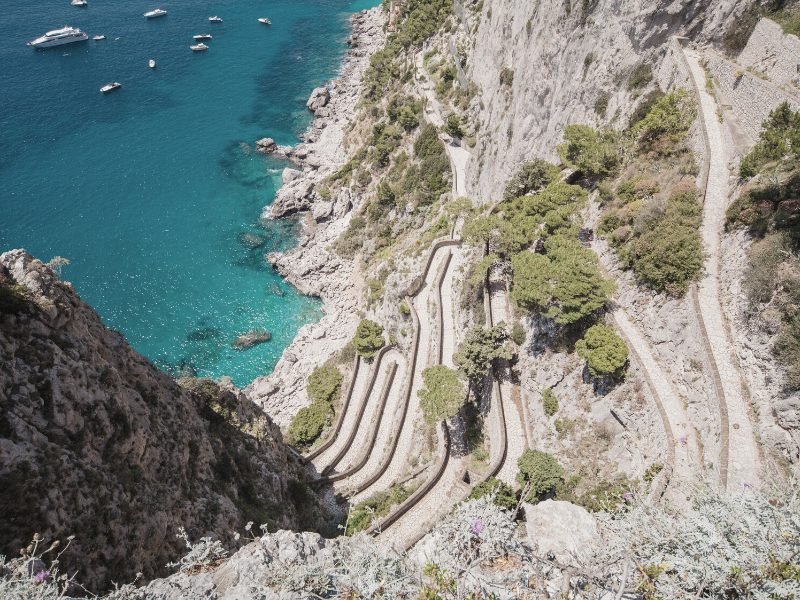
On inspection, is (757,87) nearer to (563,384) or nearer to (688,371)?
(688,371)

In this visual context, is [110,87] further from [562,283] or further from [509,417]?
[509,417]

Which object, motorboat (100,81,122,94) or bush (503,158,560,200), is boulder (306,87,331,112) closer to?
motorboat (100,81,122,94)

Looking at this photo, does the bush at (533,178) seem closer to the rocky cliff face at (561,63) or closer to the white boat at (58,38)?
the rocky cliff face at (561,63)

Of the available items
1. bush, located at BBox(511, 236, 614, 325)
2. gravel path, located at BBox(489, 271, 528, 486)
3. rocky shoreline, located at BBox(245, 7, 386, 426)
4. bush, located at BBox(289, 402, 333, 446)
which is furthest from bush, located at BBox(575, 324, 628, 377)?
rocky shoreline, located at BBox(245, 7, 386, 426)

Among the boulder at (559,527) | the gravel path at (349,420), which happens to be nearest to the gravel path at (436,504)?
the gravel path at (349,420)

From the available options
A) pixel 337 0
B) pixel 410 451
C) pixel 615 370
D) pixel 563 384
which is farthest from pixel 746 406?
pixel 337 0

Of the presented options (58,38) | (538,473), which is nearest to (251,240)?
(538,473)
